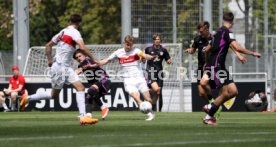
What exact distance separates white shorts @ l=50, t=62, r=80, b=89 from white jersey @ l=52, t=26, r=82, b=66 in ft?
0.30

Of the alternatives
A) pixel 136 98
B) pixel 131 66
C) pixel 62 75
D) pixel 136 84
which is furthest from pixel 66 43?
pixel 131 66

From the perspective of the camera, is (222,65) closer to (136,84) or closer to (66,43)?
(66,43)

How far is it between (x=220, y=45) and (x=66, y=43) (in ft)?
9.09

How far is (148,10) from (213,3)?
2.44 meters

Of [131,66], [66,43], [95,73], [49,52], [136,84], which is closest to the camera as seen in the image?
[66,43]

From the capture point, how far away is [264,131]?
15.5 meters

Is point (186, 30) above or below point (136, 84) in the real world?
above

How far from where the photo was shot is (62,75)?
18.9 meters

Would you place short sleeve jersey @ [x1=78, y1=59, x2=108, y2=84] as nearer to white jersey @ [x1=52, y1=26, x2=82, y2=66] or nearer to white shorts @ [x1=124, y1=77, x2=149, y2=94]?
white shorts @ [x1=124, y1=77, x2=149, y2=94]

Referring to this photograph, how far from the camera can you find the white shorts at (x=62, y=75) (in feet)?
61.1

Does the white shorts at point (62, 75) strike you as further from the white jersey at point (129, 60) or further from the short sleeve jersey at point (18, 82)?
the short sleeve jersey at point (18, 82)

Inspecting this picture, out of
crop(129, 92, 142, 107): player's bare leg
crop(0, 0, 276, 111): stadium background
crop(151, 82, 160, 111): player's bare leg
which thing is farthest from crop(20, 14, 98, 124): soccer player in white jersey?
crop(0, 0, 276, 111): stadium background

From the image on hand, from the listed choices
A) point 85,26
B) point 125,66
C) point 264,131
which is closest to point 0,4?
point 85,26

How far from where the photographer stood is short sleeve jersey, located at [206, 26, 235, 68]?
18.2 m
